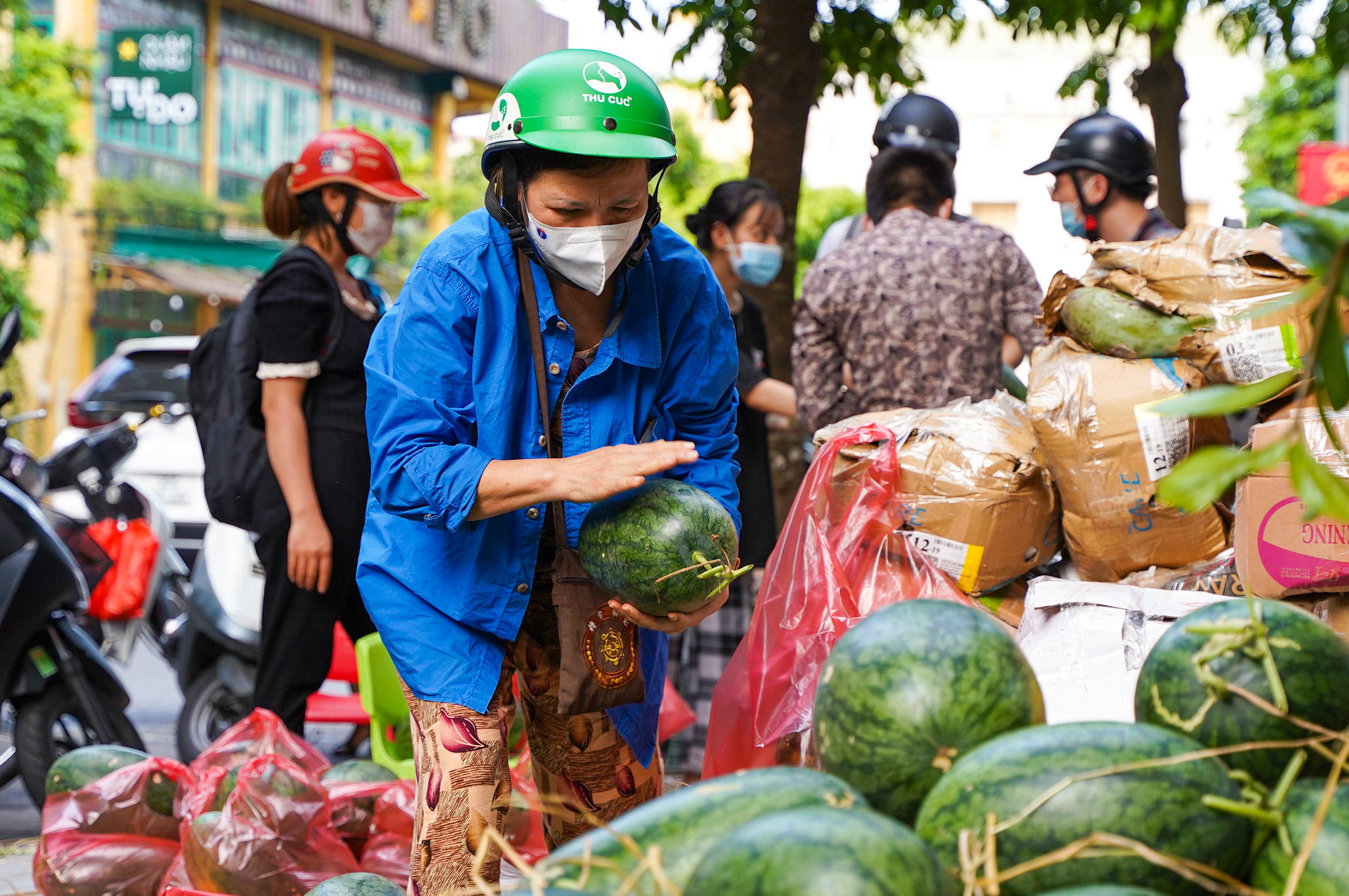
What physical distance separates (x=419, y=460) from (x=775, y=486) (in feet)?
11.6

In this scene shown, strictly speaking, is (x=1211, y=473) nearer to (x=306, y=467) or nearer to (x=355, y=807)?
(x=355, y=807)

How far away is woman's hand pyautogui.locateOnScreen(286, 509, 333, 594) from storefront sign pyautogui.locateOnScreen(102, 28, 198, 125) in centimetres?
1403

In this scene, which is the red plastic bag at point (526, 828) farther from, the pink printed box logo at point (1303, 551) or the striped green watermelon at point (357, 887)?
the pink printed box logo at point (1303, 551)

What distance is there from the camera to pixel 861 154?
106ft

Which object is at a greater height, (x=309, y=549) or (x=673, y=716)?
(x=309, y=549)

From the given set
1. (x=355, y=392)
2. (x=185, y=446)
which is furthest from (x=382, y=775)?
(x=185, y=446)

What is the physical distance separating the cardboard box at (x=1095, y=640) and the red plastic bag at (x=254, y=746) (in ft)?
6.20

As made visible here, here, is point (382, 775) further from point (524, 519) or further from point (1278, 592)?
A: point (1278, 592)

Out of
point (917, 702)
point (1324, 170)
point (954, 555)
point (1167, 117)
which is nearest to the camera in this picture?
point (917, 702)

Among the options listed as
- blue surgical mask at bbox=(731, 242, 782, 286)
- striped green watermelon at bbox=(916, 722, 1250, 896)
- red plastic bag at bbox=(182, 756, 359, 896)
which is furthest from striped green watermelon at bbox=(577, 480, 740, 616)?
blue surgical mask at bbox=(731, 242, 782, 286)

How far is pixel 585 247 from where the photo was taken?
234 centimetres

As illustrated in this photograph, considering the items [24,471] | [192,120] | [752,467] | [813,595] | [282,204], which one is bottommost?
[24,471]

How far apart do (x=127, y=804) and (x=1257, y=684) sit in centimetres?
281

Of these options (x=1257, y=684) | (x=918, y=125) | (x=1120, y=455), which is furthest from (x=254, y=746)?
(x=918, y=125)
